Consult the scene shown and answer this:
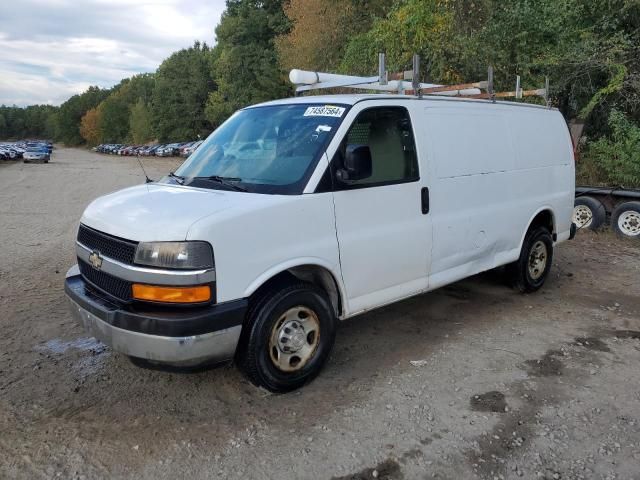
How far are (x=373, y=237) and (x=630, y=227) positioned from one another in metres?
7.13

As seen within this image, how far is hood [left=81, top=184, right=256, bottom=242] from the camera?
3.43m

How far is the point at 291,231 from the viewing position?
12.4 feet

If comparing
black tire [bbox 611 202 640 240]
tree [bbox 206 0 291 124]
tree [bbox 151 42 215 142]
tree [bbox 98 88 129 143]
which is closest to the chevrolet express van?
black tire [bbox 611 202 640 240]

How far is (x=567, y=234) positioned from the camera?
683cm

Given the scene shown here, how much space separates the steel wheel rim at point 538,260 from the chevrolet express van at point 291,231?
100 centimetres

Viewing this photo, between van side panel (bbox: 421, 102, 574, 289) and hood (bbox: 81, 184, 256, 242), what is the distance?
185 centimetres

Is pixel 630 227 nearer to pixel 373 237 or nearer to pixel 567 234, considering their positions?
pixel 567 234

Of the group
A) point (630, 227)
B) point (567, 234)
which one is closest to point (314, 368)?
point (567, 234)

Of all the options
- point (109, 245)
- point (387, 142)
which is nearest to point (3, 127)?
point (109, 245)

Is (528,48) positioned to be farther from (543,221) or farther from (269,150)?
(269,150)

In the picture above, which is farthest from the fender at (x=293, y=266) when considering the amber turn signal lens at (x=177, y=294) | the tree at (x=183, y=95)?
the tree at (x=183, y=95)

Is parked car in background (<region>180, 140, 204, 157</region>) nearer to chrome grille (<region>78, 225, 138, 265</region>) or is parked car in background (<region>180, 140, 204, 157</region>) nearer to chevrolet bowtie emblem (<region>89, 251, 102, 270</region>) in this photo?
chrome grille (<region>78, 225, 138, 265</region>)

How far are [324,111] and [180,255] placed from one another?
170cm

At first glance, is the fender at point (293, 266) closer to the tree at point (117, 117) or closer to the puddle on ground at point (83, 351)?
the puddle on ground at point (83, 351)
